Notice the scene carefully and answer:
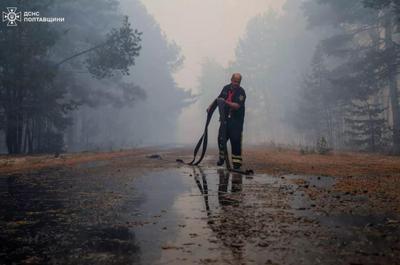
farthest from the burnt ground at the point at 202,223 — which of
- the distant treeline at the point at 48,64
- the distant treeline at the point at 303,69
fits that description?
the distant treeline at the point at 303,69

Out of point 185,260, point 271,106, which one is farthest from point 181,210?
point 271,106

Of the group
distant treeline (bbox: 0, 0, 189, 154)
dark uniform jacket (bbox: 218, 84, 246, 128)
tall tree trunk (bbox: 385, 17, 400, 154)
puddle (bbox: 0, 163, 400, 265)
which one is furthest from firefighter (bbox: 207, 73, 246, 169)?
distant treeline (bbox: 0, 0, 189, 154)

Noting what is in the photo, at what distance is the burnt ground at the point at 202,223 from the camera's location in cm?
243

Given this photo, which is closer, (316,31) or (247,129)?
(316,31)

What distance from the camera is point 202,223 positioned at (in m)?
3.37

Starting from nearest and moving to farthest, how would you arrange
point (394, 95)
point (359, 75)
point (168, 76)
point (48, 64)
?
point (48, 64), point (359, 75), point (394, 95), point (168, 76)

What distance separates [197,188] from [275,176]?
2143mm

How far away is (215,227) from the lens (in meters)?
3.19

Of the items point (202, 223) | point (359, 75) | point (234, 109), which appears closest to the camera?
point (202, 223)

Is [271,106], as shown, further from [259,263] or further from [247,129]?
[259,263]

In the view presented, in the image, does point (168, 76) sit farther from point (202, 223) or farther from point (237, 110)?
point (202, 223)

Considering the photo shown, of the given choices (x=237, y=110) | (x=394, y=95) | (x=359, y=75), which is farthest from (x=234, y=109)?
(x=394, y=95)

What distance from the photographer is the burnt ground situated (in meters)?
2.43

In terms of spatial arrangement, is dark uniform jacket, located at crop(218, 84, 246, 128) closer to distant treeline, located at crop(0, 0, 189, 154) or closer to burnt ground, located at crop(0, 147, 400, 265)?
burnt ground, located at crop(0, 147, 400, 265)
